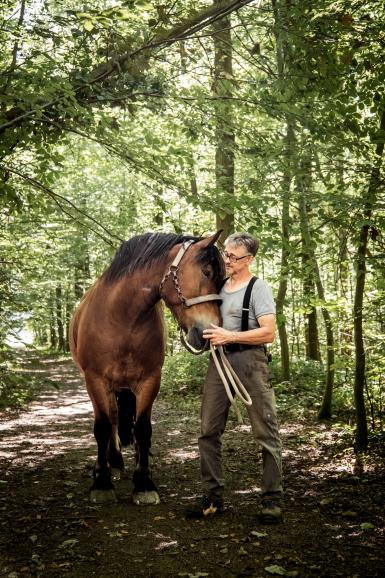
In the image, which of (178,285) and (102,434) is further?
(102,434)

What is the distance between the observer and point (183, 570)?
3.26 m

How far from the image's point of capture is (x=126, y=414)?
574cm

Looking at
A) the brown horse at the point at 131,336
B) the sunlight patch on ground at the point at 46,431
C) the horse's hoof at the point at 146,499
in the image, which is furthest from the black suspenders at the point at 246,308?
the sunlight patch on ground at the point at 46,431

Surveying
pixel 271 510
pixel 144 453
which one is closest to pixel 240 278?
pixel 271 510

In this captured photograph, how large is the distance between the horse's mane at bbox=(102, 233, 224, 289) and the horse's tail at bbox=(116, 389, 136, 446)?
4.90 ft

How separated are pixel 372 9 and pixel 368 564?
490cm

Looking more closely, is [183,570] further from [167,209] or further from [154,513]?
[167,209]

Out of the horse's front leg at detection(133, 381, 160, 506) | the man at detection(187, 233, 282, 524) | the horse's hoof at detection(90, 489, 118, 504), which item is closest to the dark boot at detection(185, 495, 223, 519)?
the man at detection(187, 233, 282, 524)

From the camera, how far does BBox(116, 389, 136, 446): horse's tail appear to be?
5668 millimetres

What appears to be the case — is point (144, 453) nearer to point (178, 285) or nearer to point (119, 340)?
point (119, 340)

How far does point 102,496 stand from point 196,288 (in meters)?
2.18

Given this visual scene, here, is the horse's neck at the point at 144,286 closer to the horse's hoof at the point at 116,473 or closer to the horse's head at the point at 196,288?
the horse's head at the point at 196,288

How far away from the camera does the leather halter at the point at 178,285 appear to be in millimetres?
3793

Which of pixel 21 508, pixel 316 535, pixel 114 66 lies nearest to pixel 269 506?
pixel 316 535
